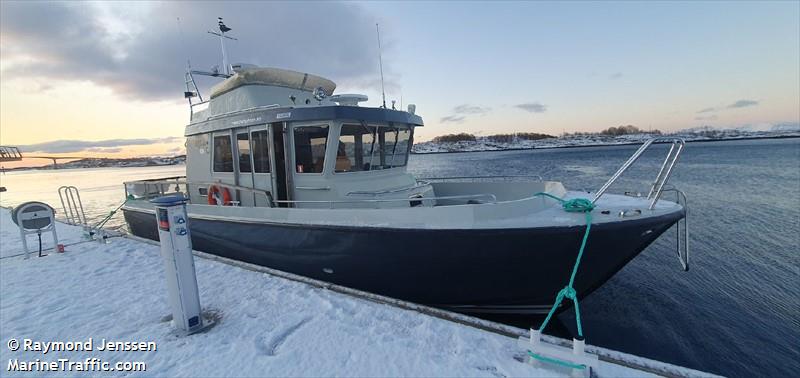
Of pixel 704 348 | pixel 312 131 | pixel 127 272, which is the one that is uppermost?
pixel 312 131

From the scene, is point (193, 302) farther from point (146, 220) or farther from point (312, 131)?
point (146, 220)

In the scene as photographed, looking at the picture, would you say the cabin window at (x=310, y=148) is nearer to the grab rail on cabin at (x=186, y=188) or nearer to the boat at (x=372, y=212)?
the boat at (x=372, y=212)

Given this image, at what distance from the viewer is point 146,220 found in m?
7.84

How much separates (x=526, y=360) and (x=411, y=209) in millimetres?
1981

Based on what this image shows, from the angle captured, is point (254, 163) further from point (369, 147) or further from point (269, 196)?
point (369, 147)

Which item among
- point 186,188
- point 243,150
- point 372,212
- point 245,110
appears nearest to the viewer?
point 372,212

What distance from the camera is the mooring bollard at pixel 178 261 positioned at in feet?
10.8

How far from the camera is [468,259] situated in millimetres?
4016

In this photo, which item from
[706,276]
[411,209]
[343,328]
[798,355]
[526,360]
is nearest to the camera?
[526,360]

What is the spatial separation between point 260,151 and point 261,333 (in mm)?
3332

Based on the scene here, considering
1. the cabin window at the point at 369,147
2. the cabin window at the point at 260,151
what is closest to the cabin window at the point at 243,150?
the cabin window at the point at 260,151

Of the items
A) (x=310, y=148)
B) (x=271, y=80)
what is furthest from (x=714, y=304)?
(x=271, y=80)

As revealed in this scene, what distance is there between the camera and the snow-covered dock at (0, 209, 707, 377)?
9.12 ft

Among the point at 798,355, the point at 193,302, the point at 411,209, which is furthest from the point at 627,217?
the point at 193,302
